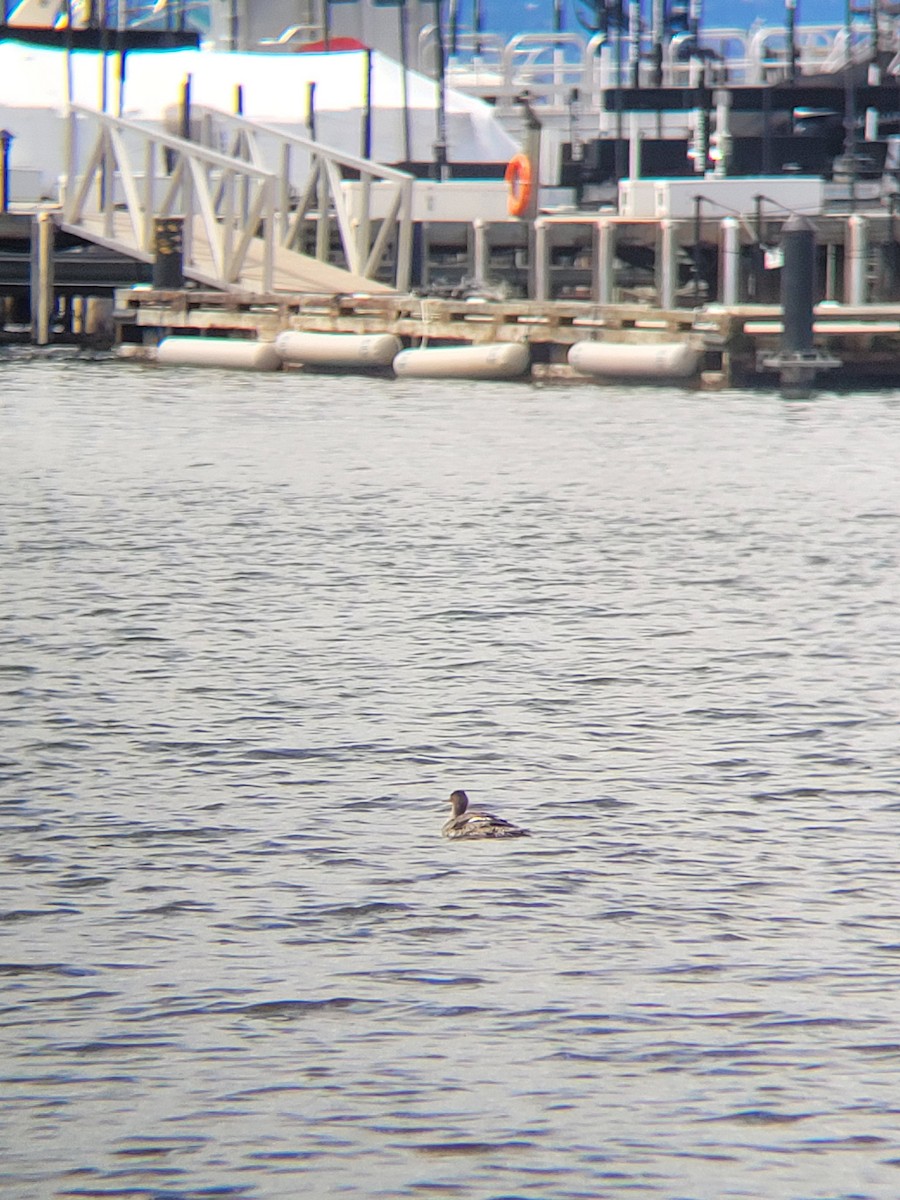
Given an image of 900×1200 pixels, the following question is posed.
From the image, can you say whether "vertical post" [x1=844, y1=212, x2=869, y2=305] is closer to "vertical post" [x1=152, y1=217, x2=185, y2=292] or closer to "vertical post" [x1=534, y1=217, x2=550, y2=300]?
"vertical post" [x1=534, y1=217, x2=550, y2=300]

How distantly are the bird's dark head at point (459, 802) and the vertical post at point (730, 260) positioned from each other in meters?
22.7

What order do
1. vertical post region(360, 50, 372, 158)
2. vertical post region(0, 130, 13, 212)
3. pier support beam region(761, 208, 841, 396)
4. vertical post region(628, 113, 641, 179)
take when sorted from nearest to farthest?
1. pier support beam region(761, 208, 841, 396)
2. vertical post region(0, 130, 13, 212)
3. vertical post region(360, 50, 372, 158)
4. vertical post region(628, 113, 641, 179)

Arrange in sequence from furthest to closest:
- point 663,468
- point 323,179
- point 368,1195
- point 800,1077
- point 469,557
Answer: point 323,179 → point 663,468 → point 469,557 → point 800,1077 → point 368,1195

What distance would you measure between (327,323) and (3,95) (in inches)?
511

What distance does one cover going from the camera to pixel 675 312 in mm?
25484

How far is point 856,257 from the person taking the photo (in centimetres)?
2966

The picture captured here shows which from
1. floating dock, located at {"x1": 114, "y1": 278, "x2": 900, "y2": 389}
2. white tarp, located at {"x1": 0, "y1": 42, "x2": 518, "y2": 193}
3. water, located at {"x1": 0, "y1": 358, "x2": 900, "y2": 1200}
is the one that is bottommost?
water, located at {"x1": 0, "y1": 358, "x2": 900, "y2": 1200}

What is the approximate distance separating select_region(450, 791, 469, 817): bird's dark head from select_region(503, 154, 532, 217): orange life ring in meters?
25.5

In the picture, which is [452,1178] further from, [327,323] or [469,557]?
[327,323]

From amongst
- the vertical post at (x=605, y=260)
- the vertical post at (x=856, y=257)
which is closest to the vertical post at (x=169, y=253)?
the vertical post at (x=605, y=260)

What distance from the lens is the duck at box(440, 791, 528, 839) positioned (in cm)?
696

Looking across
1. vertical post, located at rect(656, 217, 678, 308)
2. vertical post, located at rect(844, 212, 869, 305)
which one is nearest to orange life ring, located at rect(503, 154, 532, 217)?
vertical post, located at rect(656, 217, 678, 308)

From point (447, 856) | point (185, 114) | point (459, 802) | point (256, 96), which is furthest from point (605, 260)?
point (447, 856)

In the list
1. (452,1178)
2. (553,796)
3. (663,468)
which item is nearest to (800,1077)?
(452,1178)
